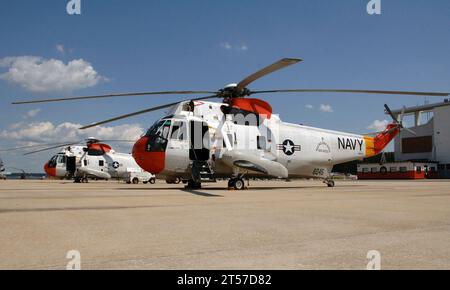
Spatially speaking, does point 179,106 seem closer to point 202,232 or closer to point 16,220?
point 16,220

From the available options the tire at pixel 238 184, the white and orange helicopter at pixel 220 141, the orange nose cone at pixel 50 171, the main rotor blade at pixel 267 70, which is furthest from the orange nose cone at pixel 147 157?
the orange nose cone at pixel 50 171

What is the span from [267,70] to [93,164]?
32814mm

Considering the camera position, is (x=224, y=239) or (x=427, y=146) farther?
(x=427, y=146)

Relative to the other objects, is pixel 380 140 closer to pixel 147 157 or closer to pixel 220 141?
pixel 220 141

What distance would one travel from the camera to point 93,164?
141ft

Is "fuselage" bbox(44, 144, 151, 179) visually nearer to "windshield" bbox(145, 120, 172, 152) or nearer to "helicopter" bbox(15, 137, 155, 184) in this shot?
"helicopter" bbox(15, 137, 155, 184)

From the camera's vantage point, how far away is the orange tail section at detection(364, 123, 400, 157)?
89.8 ft

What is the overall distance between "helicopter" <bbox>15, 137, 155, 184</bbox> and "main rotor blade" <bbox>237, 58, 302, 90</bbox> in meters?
26.1

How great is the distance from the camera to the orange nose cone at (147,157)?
19953mm

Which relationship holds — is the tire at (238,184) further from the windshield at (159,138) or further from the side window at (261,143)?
the windshield at (159,138)

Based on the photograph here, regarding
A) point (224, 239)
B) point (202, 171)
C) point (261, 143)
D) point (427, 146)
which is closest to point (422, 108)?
point (427, 146)

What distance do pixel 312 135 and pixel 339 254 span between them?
20.4m

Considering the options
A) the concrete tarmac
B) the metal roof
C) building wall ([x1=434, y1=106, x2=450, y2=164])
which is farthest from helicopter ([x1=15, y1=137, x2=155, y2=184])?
the metal roof
